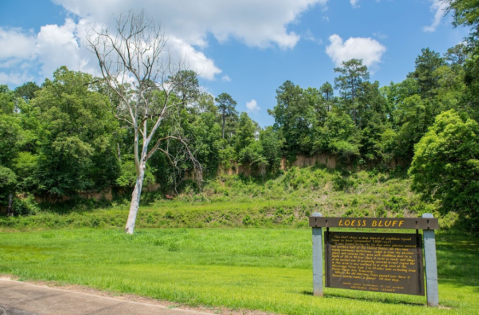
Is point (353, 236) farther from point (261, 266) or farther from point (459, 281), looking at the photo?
point (459, 281)

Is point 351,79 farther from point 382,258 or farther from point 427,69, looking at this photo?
point 382,258

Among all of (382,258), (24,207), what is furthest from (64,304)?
(24,207)

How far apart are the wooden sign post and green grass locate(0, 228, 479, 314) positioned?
1.28 feet

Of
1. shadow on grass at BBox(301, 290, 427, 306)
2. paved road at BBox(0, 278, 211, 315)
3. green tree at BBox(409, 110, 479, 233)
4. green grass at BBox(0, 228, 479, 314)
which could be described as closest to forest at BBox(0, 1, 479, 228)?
green tree at BBox(409, 110, 479, 233)

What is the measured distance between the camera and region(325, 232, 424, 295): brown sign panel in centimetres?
673

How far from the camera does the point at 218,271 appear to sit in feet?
37.1

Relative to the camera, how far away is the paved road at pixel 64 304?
5598 millimetres

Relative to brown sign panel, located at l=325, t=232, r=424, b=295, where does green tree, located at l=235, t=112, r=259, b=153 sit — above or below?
above

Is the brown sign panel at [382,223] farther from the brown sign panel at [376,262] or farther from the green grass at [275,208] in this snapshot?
the green grass at [275,208]

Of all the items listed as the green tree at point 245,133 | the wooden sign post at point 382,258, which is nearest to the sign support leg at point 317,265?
the wooden sign post at point 382,258

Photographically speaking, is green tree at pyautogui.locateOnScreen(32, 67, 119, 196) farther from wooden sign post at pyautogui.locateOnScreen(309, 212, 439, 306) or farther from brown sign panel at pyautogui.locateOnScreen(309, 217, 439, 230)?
wooden sign post at pyautogui.locateOnScreen(309, 212, 439, 306)

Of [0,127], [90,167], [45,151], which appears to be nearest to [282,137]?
[90,167]

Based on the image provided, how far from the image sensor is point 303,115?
52.6 m

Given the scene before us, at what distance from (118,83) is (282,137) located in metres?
31.9
